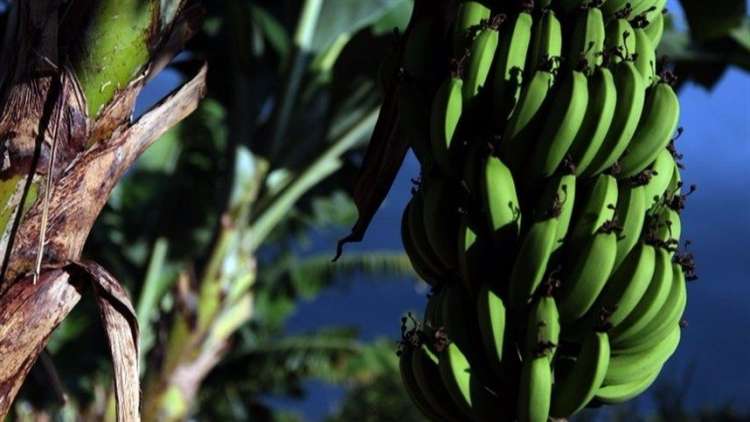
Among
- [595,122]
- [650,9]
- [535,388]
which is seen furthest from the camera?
[650,9]

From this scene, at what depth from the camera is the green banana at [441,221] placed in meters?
1.96

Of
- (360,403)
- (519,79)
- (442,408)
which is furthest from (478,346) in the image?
(360,403)

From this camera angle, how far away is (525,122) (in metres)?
1.91

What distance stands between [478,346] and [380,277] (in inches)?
346

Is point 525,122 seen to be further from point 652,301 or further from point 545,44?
point 652,301

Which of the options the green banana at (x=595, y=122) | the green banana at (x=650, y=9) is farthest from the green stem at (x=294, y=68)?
the green banana at (x=595, y=122)

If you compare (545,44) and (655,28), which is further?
(655,28)

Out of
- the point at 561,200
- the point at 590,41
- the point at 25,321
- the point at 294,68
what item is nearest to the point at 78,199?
the point at 25,321

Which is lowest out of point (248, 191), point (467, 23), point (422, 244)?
Answer: point (422, 244)

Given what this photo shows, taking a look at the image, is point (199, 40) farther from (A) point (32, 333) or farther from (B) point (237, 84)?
(A) point (32, 333)

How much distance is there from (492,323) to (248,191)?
161 inches

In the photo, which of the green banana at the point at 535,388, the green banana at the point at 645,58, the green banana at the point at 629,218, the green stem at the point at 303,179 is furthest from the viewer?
the green stem at the point at 303,179

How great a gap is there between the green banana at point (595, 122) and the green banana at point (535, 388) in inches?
13.4

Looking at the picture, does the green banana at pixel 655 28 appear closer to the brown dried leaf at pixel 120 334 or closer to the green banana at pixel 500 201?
the green banana at pixel 500 201
